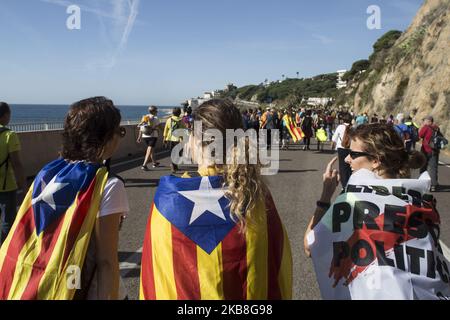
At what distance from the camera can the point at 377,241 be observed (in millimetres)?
2299

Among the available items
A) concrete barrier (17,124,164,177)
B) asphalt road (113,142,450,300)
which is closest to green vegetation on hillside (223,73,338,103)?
asphalt road (113,142,450,300)

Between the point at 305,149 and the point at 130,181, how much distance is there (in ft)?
36.5

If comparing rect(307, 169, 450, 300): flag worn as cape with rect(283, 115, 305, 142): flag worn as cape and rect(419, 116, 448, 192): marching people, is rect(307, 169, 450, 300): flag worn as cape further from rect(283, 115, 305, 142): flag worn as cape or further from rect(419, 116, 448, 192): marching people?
rect(283, 115, 305, 142): flag worn as cape

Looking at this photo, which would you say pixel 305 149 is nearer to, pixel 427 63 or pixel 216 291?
pixel 427 63

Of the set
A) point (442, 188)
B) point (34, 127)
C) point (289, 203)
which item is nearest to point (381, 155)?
point (289, 203)

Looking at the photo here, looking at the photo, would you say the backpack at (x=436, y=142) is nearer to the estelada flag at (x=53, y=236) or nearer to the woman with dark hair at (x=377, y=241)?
the woman with dark hair at (x=377, y=241)

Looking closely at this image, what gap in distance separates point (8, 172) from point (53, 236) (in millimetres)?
2701

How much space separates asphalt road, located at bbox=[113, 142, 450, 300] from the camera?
4.81m

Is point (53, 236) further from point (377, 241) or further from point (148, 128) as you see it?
point (148, 128)

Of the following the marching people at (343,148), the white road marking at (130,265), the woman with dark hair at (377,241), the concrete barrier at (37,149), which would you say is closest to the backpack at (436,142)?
the marching people at (343,148)

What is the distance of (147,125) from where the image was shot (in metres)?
13.1

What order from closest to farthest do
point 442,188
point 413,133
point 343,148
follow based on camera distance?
point 343,148, point 442,188, point 413,133

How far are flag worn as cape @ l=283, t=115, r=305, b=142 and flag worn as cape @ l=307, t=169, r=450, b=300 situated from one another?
57.7 feet
